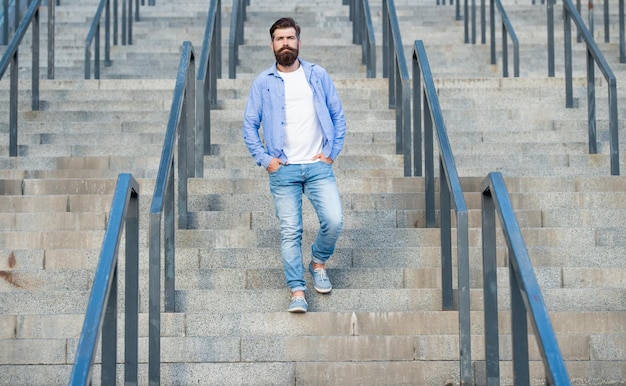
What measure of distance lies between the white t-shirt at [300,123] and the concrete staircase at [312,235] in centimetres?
68

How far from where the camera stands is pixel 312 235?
6.69 meters

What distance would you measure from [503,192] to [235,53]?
18.0 feet

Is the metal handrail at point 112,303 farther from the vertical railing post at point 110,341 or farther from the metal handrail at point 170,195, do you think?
the metal handrail at point 170,195

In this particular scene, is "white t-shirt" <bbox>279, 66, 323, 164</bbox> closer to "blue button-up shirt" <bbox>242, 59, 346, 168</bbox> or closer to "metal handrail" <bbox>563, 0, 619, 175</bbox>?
"blue button-up shirt" <bbox>242, 59, 346, 168</bbox>

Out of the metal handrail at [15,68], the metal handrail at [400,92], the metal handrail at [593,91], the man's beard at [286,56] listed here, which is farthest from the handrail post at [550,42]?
the man's beard at [286,56]

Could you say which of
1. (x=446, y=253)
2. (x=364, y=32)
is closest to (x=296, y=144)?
(x=446, y=253)

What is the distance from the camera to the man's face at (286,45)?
591cm

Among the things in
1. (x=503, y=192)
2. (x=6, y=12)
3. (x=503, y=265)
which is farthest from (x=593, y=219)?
(x=6, y=12)

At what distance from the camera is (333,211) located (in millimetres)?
5906

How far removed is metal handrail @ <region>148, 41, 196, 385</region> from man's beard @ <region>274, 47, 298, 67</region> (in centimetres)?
68

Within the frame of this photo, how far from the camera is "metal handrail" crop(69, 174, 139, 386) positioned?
4.13 m

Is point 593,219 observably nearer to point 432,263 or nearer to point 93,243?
point 432,263

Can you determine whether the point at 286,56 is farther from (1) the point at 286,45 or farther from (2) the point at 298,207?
(2) the point at 298,207

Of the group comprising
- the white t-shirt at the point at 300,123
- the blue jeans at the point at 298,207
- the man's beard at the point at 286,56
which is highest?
the man's beard at the point at 286,56
